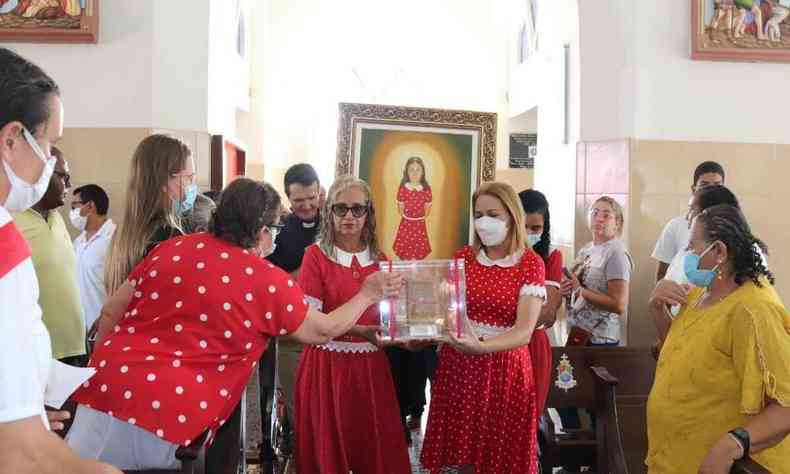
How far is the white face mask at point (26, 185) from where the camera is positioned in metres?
1.35

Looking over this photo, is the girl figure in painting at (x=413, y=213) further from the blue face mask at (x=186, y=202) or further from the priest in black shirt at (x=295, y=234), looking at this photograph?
the blue face mask at (x=186, y=202)

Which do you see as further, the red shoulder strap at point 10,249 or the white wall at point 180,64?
the white wall at point 180,64

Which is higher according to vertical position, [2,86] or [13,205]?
[2,86]

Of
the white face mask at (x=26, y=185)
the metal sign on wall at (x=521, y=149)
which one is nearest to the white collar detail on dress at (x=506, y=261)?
the white face mask at (x=26, y=185)

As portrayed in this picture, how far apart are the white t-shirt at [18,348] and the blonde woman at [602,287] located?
336cm

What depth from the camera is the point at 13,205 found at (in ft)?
4.56

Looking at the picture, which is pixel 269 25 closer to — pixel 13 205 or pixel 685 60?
pixel 685 60

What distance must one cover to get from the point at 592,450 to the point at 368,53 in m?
8.01

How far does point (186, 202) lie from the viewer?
3.03 meters

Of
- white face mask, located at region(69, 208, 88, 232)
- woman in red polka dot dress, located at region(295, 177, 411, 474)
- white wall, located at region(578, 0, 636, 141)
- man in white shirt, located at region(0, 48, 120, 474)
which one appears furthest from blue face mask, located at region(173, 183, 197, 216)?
white wall, located at region(578, 0, 636, 141)

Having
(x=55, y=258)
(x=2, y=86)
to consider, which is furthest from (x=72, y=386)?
(x=55, y=258)

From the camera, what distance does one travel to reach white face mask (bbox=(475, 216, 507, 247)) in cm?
309

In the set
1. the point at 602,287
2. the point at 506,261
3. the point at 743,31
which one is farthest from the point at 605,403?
the point at 743,31

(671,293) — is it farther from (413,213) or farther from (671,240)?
(671,240)
